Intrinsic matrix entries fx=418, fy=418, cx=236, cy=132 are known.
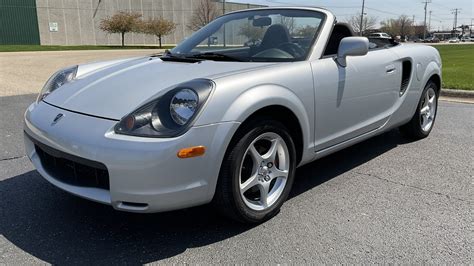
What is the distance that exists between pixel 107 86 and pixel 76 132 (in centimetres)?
52

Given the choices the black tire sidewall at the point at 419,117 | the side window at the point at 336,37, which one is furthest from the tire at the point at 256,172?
the black tire sidewall at the point at 419,117

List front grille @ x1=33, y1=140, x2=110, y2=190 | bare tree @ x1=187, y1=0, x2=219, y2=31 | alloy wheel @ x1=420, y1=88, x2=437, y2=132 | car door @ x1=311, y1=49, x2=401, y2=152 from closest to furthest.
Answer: front grille @ x1=33, y1=140, x2=110, y2=190
car door @ x1=311, y1=49, x2=401, y2=152
alloy wheel @ x1=420, y1=88, x2=437, y2=132
bare tree @ x1=187, y1=0, x2=219, y2=31

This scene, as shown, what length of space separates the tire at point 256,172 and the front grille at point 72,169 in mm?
693

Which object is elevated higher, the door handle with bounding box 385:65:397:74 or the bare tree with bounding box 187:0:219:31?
the bare tree with bounding box 187:0:219:31

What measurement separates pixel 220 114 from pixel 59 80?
1737 mm

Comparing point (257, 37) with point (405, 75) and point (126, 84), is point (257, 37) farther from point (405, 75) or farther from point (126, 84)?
point (405, 75)

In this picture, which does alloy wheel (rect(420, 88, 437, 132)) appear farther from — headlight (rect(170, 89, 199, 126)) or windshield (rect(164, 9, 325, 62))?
headlight (rect(170, 89, 199, 126))

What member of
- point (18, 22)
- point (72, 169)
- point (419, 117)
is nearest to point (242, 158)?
point (72, 169)

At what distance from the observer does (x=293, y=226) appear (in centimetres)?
282

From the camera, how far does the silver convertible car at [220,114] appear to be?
2.32 m

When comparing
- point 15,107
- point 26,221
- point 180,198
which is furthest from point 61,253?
point 15,107

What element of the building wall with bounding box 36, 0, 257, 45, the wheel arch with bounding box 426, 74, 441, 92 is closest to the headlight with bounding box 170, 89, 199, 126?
the wheel arch with bounding box 426, 74, 441, 92

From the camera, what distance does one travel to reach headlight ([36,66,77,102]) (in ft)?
10.9

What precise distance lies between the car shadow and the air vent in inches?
62.1
